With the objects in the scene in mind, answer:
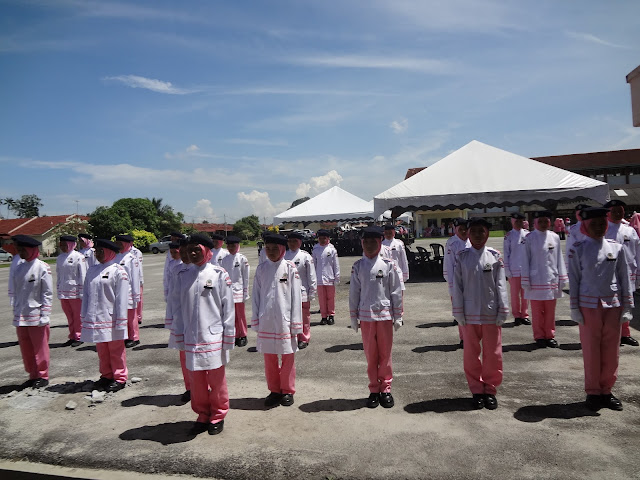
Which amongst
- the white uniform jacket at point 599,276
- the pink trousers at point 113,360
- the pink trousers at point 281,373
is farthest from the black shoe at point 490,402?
the pink trousers at point 113,360

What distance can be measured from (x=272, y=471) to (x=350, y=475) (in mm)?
663

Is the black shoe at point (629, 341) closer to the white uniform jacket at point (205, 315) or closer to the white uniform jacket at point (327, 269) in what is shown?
the white uniform jacket at point (327, 269)

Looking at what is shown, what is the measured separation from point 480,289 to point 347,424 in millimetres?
2021

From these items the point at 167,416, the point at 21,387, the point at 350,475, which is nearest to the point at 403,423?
the point at 350,475

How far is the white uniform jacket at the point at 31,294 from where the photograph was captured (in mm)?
6004

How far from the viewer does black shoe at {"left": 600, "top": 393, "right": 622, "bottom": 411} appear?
4.38m

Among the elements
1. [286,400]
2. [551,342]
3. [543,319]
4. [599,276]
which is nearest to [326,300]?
[543,319]

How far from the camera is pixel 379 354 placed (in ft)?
16.0

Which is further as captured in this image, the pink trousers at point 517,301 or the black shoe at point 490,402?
the pink trousers at point 517,301

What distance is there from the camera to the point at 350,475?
3.50 m

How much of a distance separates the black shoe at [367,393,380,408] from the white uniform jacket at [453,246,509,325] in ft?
4.09

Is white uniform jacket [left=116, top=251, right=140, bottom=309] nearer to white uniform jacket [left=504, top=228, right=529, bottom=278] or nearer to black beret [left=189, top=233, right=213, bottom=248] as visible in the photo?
black beret [left=189, top=233, right=213, bottom=248]

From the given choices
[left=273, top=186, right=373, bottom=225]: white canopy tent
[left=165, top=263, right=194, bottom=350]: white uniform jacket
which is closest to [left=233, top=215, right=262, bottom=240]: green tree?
[left=273, top=186, right=373, bottom=225]: white canopy tent

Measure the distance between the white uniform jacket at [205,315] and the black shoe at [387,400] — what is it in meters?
1.78
